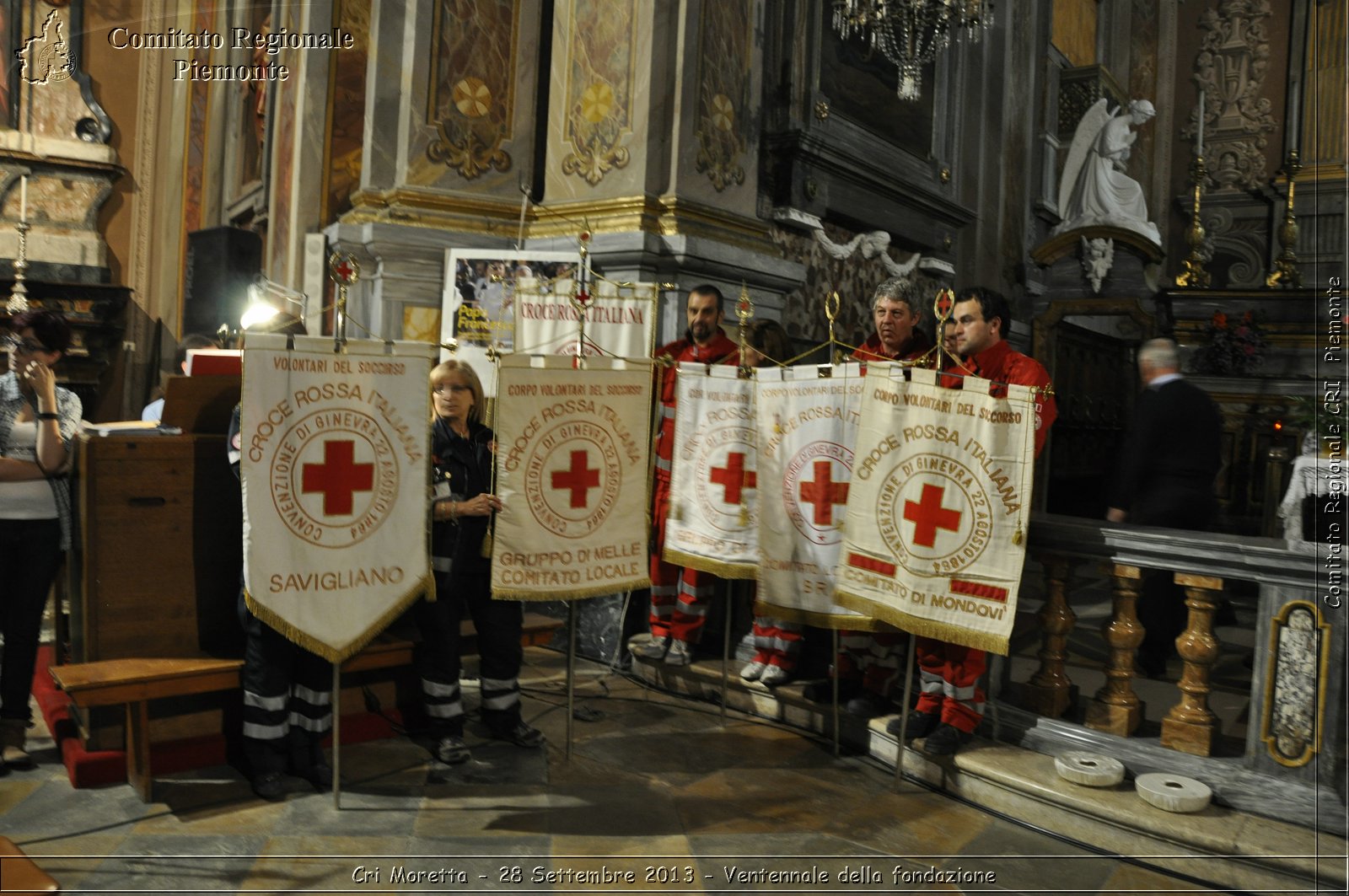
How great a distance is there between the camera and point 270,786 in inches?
133

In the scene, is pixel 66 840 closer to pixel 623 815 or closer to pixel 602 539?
pixel 623 815

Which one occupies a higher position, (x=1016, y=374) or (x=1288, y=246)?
(x=1288, y=246)

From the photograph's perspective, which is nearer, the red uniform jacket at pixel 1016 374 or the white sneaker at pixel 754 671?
the red uniform jacket at pixel 1016 374

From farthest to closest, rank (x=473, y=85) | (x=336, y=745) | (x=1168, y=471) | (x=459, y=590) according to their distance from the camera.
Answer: (x=473, y=85) → (x=1168, y=471) → (x=459, y=590) → (x=336, y=745)

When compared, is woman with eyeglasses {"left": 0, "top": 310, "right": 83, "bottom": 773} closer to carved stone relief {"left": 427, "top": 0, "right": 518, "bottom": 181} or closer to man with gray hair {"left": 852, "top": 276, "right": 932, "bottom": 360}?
carved stone relief {"left": 427, "top": 0, "right": 518, "bottom": 181}

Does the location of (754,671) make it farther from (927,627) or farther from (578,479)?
(578,479)

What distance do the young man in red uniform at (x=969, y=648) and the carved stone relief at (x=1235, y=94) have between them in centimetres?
1138

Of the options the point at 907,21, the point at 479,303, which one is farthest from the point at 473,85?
the point at 907,21

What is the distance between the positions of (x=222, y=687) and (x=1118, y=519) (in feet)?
13.2

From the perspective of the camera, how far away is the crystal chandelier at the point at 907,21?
268 inches

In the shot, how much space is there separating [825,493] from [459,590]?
1520 mm

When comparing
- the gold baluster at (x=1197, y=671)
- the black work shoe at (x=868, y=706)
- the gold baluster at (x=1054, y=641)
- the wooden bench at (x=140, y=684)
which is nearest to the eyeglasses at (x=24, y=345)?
the wooden bench at (x=140, y=684)

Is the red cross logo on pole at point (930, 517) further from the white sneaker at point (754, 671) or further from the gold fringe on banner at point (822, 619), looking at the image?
the white sneaker at point (754, 671)

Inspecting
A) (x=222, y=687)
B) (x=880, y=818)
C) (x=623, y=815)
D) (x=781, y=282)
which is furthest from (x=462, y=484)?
(x=781, y=282)
